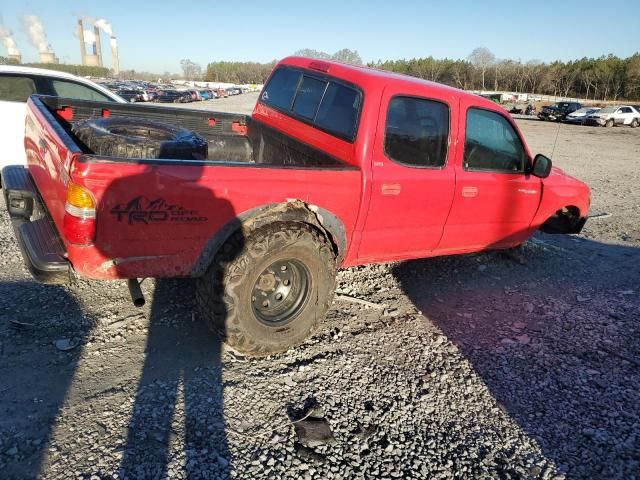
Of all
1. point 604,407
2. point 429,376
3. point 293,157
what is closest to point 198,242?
point 293,157

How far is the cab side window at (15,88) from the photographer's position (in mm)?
5988

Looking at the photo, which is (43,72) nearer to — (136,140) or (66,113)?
(66,113)

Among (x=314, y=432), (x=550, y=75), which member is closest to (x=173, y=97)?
(x=314, y=432)

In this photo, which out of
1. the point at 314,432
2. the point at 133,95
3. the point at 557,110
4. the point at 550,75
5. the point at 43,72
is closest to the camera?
the point at 314,432

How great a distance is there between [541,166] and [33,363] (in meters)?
4.41

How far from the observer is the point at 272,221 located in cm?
292

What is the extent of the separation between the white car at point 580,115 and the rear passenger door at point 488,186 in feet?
109

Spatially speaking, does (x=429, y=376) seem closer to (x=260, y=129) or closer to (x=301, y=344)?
(x=301, y=344)

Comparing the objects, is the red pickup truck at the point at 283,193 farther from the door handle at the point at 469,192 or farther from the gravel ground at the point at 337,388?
the gravel ground at the point at 337,388

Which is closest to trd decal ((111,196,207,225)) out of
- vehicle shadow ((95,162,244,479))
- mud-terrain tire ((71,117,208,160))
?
vehicle shadow ((95,162,244,479))

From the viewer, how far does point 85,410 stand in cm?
250

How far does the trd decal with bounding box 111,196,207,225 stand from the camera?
2.49 m

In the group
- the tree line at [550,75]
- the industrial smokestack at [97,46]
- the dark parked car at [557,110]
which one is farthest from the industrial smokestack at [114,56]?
the dark parked car at [557,110]

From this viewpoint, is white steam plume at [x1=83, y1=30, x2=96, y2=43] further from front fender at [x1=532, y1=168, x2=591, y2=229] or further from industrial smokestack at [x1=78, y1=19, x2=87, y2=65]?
front fender at [x1=532, y1=168, x2=591, y2=229]
